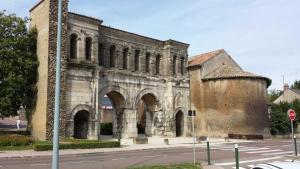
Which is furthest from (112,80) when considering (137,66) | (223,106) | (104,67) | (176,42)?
Result: (223,106)

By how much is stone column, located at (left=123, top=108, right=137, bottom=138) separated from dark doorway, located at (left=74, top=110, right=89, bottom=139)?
193 inches

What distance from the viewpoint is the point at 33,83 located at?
28.3 metres

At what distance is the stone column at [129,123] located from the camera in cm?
3422

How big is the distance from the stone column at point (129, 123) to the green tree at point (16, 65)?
9.44 metres

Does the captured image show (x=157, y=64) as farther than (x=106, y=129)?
No

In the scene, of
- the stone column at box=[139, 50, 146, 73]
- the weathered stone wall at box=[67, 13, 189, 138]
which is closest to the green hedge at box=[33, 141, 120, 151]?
the weathered stone wall at box=[67, 13, 189, 138]

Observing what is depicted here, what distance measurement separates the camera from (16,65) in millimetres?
27125

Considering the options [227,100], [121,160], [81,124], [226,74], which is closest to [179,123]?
[227,100]

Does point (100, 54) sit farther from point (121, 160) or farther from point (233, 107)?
point (121, 160)

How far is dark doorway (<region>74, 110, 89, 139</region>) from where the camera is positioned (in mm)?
30203

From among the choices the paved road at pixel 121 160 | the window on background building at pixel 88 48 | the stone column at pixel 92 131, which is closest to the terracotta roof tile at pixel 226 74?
the window on background building at pixel 88 48

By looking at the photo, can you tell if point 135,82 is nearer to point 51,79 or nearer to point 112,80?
point 112,80

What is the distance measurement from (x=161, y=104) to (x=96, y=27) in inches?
452

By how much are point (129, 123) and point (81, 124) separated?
17.6ft
